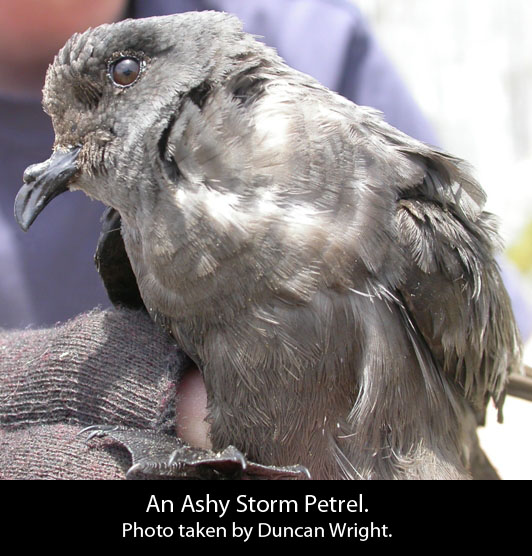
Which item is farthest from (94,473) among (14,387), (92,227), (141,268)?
(92,227)

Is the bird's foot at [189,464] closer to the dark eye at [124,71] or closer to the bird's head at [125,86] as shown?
the bird's head at [125,86]

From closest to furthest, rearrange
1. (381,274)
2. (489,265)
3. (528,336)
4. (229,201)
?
(229,201) < (381,274) < (489,265) < (528,336)

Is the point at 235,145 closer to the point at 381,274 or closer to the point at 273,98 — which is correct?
the point at 273,98

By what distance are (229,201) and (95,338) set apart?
0.65m

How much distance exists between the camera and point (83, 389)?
1.62 m

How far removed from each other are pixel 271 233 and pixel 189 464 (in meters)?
0.54

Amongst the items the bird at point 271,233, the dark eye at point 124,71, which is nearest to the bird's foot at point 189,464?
the bird at point 271,233

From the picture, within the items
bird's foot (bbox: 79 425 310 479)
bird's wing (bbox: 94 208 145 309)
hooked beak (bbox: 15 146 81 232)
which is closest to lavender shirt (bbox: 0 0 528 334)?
bird's wing (bbox: 94 208 145 309)

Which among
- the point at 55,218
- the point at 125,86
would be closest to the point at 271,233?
the point at 125,86

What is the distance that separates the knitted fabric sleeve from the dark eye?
2.22ft

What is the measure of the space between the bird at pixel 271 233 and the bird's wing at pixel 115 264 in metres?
0.20

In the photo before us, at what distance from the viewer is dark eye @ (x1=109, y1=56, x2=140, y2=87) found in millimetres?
1368

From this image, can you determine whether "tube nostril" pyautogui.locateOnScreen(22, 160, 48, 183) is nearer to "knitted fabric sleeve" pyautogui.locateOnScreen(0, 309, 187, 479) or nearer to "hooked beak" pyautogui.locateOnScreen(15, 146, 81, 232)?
"hooked beak" pyautogui.locateOnScreen(15, 146, 81, 232)
